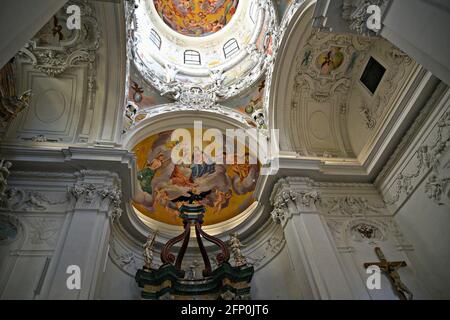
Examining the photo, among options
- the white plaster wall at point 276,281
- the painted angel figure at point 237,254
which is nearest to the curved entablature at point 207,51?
the painted angel figure at point 237,254

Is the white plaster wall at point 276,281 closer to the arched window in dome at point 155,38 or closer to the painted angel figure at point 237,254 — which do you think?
the painted angel figure at point 237,254

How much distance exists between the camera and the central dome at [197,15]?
13828mm

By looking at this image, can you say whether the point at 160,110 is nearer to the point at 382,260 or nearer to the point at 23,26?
the point at 23,26

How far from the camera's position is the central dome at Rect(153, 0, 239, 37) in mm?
13828

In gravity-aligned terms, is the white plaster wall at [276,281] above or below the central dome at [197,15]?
below

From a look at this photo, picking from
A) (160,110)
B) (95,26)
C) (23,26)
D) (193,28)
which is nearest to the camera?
(23,26)

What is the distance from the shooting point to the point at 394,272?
23.4 ft

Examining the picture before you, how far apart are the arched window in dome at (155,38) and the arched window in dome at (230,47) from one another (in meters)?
2.94

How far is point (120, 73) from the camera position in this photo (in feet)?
29.8

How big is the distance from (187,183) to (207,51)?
6347 millimetres

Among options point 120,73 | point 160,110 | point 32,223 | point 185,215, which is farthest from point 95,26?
point 185,215

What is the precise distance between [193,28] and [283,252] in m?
11.0

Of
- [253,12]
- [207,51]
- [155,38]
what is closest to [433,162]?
[253,12]

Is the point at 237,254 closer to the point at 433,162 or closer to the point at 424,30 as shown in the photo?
the point at 433,162
